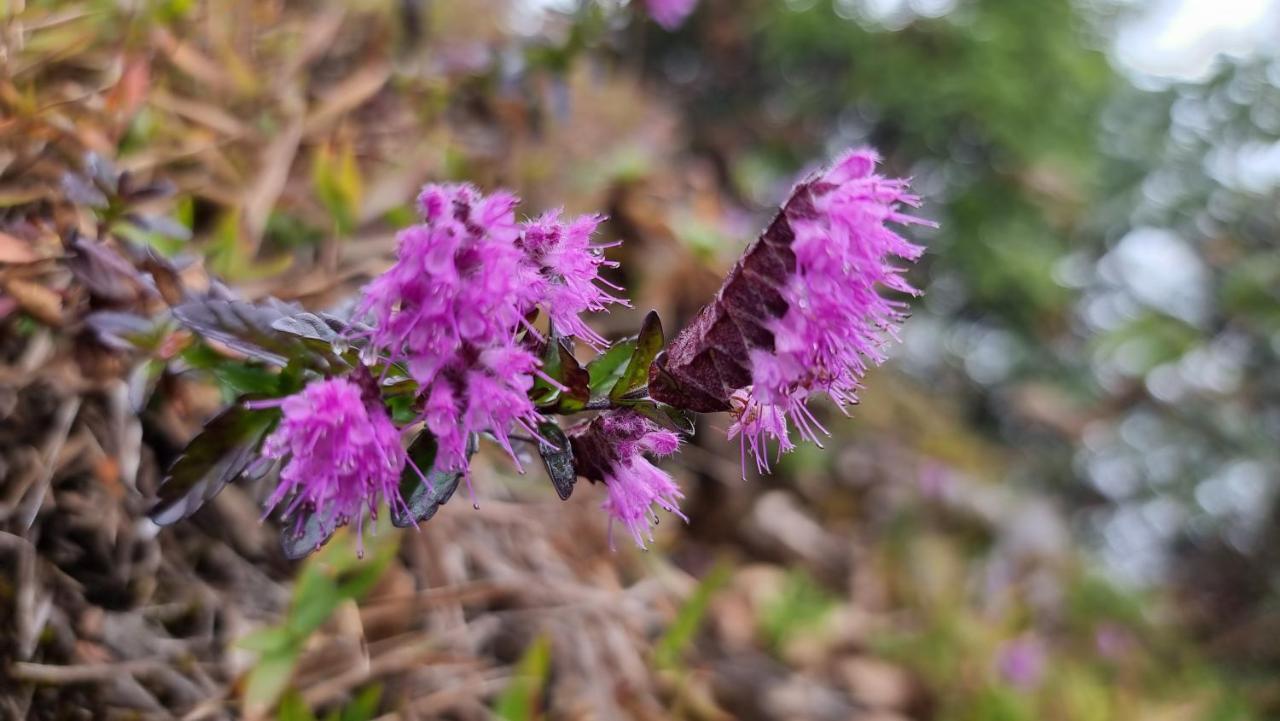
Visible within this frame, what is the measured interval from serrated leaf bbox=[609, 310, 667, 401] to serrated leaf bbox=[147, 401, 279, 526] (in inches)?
10.6

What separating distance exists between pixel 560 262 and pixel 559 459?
14 cm

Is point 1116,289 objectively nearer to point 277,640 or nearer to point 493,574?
point 493,574

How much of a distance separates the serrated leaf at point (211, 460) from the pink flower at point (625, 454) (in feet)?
0.82

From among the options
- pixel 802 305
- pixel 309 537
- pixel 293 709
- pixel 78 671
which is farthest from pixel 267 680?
pixel 802 305

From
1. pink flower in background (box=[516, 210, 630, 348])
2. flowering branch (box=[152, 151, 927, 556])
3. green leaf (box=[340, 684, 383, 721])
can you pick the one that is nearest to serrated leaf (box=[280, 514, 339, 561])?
flowering branch (box=[152, 151, 927, 556])

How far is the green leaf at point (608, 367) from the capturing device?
66 cm

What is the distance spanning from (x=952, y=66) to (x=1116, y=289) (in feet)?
4.59

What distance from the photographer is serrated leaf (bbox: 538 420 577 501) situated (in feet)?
2.02

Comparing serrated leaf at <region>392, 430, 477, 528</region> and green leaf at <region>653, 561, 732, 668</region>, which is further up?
serrated leaf at <region>392, 430, 477, 528</region>

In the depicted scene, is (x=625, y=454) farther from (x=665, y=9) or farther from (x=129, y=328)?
(x=665, y=9)

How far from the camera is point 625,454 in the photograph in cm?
63

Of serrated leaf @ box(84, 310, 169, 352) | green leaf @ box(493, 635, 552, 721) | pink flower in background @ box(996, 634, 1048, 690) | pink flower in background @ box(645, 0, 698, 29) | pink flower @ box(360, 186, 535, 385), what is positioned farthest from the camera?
pink flower in background @ box(996, 634, 1048, 690)

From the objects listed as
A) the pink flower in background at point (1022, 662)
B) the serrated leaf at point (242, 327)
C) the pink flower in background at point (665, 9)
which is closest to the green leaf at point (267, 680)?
the serrated leaf at point (242, 327)

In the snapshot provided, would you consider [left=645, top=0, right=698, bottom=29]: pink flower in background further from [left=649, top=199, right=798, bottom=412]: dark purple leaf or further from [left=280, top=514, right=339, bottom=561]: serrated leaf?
[left=280, top=514, right=339, bottom=561]: serrated leaf
